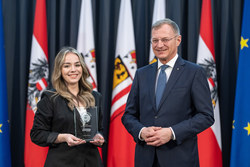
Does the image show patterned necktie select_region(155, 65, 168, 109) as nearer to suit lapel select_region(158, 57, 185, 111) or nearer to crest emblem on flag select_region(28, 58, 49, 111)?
suit lapel select_region(158, 57, 185, 111)

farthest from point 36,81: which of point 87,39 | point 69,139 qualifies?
point 69,139

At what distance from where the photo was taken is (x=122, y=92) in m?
3.67

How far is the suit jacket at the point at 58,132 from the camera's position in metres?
2.10

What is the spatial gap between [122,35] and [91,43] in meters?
0.43

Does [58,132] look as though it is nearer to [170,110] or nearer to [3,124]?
[170,110]

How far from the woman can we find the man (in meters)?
0.37

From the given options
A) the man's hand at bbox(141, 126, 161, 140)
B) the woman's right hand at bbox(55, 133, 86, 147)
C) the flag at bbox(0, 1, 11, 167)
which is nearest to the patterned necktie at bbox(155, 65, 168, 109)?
the man's hand at bbox(141, 126, 161, 140)

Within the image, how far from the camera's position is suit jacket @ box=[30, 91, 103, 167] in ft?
6.90

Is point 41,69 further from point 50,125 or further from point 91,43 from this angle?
point 50,125

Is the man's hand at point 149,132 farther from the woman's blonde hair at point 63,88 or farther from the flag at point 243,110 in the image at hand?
the flag at point 243,110

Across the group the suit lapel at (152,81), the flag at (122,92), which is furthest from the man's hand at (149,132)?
the flag at (122,92)

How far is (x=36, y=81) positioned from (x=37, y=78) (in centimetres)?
4

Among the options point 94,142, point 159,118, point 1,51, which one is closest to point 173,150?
point 159,118

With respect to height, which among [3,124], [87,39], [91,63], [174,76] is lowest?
[3,124]
